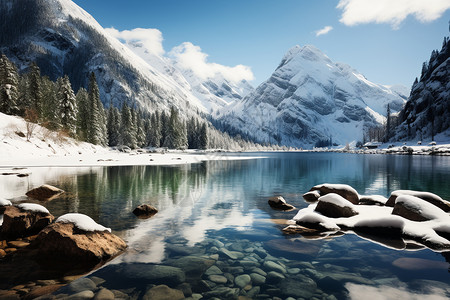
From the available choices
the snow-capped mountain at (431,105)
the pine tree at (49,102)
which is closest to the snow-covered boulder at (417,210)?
the pine tree at (49,102)

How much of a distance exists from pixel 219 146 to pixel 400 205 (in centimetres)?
16421

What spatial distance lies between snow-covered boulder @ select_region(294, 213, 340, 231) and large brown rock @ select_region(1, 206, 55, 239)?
11404mm

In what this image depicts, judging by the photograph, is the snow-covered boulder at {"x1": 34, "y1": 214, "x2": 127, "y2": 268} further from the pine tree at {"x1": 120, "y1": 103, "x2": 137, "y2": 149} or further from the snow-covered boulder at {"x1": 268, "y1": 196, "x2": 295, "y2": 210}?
the pine tree at {"x1": 120, "y1": 103, "x2": 137, "y2": 149}

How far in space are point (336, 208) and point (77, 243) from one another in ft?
38.2

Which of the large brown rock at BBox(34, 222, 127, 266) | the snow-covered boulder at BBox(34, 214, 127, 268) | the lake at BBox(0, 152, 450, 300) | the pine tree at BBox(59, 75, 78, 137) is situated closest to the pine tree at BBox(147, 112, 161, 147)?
the pine tree at BBox(59, 75, 78, 137)

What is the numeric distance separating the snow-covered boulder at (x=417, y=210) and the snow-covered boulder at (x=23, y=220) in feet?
52.9

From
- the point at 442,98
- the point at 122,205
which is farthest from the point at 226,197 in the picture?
the point at 442,98

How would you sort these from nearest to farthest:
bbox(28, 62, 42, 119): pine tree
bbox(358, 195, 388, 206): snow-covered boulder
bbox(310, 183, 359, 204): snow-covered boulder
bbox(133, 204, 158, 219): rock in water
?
bbox(133, 204, 158, 219): rock in water < bbox(358, 195, 388, 206): snow-covered boulder < bbox(310, 183, 359, 204): snow-covered boulder < bbox(28, 62, 42, 119): pine tree

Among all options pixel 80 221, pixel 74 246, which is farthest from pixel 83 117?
pixel 74 246

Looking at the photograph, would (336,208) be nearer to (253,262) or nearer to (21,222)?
(253,262)

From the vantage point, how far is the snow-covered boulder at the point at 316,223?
37.1 feet

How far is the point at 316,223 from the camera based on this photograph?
37.7 ft

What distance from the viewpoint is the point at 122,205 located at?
15672 millimetres

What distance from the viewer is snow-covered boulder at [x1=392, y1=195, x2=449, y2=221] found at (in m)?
11.1
